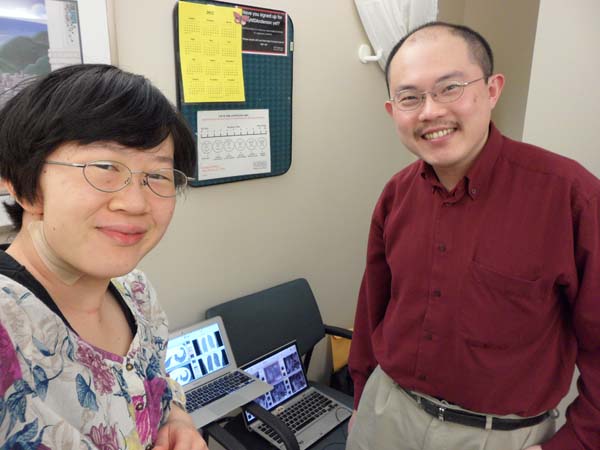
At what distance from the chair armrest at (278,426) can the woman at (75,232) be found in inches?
33.8

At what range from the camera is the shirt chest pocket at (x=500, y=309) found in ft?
3.65

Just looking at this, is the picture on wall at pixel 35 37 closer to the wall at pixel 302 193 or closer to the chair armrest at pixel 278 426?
the wall at pixel 302 193

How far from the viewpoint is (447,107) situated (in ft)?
3.58

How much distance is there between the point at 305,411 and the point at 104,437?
4.91 ft

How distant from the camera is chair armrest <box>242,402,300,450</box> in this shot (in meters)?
1.48

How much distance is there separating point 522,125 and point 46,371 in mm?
2333

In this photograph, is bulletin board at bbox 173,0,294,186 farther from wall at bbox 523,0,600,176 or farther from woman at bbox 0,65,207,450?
wall at bbox 523,0,600,176

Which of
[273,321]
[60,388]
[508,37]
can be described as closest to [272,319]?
[273,321]

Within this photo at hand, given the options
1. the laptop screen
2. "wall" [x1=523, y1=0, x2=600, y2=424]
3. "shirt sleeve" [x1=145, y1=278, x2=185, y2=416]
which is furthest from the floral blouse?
"wall" [x1=523, y1=0, x2=600, y2=424]

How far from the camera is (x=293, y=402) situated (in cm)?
205

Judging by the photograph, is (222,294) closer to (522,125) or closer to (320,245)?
(320,245)

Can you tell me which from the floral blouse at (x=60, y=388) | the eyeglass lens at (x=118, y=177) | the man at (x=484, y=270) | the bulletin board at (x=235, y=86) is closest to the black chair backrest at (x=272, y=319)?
the bulletin board at (x=235, y=86)

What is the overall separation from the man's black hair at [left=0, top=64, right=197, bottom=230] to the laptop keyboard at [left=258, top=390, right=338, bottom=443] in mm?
1525

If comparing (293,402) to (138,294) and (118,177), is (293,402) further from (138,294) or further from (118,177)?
(118,177)
